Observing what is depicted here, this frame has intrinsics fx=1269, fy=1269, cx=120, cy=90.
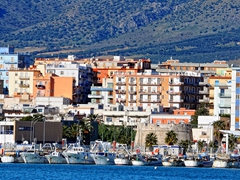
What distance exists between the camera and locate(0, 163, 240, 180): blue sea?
422 ft

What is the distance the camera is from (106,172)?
453 ft

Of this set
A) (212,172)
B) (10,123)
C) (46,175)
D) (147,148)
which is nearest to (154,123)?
(147,148)

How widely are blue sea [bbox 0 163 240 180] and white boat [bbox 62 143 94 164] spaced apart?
2816mm

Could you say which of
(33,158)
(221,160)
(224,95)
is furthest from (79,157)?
(224,95)

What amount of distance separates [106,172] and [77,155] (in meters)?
18.2

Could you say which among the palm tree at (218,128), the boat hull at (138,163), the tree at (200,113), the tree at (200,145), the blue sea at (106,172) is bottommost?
the blue sea at (106,172)

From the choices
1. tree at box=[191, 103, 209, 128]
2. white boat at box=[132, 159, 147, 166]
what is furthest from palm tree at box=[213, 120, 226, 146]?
white boat at box=[132, 159, 147, 166]

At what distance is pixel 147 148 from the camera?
168 m

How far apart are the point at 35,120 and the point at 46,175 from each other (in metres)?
41.1

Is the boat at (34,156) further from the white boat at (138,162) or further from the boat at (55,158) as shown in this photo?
the white boat at (138,162)

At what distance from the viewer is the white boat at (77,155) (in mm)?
155500

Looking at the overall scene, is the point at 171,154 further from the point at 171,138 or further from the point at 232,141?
the point at 232,141

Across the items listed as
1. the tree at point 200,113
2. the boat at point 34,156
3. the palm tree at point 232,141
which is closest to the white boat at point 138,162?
the boat at point 34,156

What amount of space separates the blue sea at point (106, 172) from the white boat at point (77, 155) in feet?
9.24
